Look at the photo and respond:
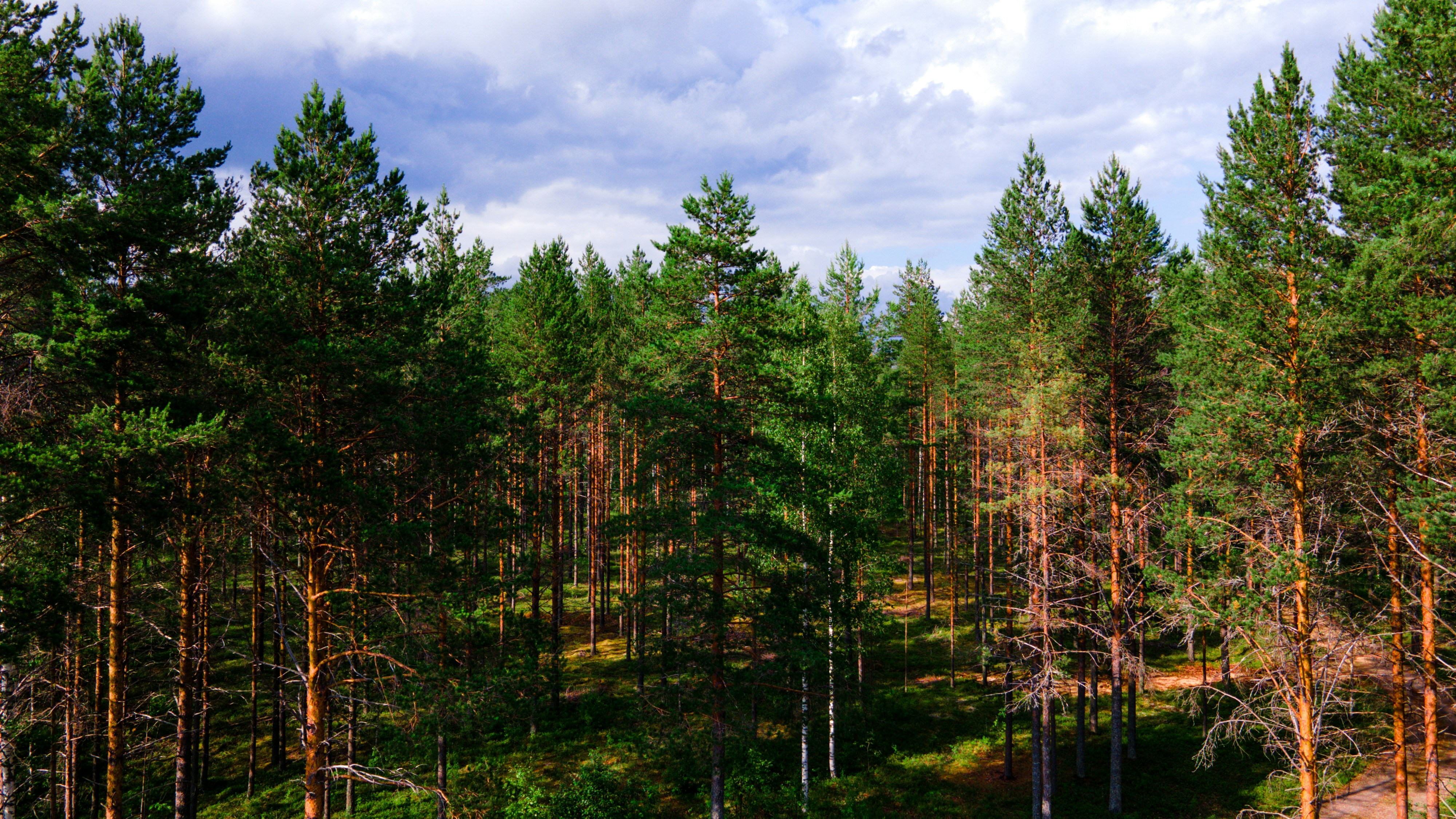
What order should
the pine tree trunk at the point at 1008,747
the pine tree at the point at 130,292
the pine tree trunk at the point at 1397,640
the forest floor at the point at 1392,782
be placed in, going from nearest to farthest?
the pine tree at the point at 130,292, the pine tree trunk at the point at 1397,640, the forest floor at the point at 1392,782, the pine tree trunk at the point at 1008,747

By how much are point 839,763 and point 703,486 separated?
12.4 meters

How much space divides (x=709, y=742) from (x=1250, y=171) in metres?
16.3

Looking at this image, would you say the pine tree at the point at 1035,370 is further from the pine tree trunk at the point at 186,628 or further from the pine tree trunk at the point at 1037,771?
the pine tree trunk at the point at 186,628

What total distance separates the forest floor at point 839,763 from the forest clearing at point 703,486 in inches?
7.0

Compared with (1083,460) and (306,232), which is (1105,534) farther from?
(306,232)

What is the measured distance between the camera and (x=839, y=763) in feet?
70.8

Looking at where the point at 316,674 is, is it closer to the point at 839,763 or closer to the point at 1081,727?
the point at 839,763

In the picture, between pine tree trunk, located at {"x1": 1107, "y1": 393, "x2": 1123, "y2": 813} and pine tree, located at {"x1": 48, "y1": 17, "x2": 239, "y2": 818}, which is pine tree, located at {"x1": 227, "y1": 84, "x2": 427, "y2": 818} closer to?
pine tree, located at {"x1": 48, "y1": 17, "x2": 239, "y2": 818}

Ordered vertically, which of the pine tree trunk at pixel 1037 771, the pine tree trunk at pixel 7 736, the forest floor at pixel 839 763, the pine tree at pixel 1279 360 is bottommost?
the forest floor at pixel 839 763

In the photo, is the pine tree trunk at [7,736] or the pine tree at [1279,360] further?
the pine tree at [1279,360]

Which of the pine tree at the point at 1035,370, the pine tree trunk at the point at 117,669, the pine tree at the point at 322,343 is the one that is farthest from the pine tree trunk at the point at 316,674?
the pine tree at the point at 1035,370

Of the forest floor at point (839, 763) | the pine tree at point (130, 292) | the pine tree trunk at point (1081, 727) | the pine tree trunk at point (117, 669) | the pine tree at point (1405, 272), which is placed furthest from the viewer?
the pine tree trunk at point (1081, 727)

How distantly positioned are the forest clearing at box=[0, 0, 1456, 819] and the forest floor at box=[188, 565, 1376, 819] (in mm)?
177

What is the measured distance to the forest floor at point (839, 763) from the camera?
17.5 meters
